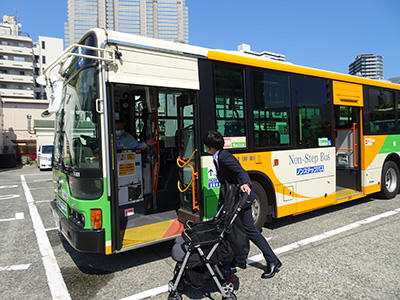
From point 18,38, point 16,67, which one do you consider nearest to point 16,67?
point 16,67

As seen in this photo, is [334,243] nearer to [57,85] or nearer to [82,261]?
[82,261]

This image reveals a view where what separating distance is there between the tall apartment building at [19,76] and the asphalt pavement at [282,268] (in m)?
33.6

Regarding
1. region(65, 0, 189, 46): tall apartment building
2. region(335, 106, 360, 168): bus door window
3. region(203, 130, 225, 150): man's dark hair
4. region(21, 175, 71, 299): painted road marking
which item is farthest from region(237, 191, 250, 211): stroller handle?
region(65, 0, 189, 46): tall apartment building

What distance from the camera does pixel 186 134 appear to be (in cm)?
461

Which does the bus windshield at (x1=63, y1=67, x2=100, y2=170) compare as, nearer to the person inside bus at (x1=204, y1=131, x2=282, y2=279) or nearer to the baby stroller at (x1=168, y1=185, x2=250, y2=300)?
the person inside bus at (x1=204, y1=131, x2=282, y2=279)

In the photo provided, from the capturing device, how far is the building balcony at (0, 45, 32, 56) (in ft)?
196

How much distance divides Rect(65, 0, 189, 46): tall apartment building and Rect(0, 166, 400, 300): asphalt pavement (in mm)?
73845

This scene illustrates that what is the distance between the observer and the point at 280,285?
333cm

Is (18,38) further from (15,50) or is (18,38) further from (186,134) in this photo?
(186,134)

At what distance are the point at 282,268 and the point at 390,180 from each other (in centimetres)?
570

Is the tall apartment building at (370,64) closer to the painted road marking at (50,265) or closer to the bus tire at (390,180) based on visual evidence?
the bus tire at (390,180)

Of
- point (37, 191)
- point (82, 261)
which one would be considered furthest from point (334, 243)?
point (37, 191)

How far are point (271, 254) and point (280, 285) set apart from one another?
343mm

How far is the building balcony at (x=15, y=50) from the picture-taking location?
59875 mm
